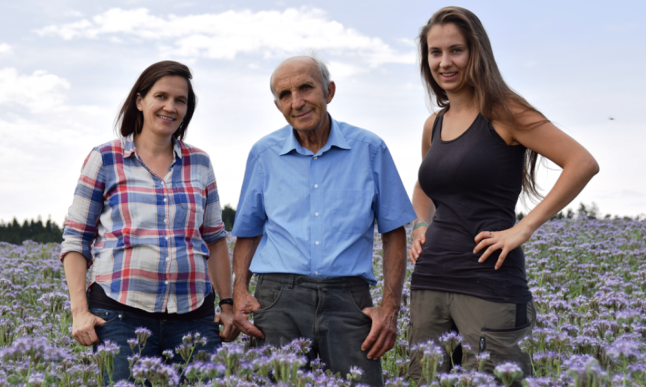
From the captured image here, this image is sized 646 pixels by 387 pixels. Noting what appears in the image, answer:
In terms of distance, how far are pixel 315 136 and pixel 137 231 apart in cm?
142

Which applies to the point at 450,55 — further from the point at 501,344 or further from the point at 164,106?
the point at 164,106

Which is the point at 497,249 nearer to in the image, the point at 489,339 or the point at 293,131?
the point at 489,339

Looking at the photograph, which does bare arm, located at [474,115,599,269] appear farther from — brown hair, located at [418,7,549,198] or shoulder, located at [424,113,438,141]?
shoulder, located at [424,113,438,141]

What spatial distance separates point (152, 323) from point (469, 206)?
2340 millimetres

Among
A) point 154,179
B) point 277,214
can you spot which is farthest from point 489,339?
point 154,179

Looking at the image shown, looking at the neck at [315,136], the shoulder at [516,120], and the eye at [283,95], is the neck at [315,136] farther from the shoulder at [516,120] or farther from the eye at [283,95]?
the shoulder at [516,120]

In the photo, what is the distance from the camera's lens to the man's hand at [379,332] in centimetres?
385

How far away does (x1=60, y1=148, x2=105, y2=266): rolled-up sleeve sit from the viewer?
3992 millimetres

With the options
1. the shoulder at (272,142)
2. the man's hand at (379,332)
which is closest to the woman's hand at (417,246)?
the man's hand at (379,332)

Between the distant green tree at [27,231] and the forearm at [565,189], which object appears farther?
the distant green tree at [27,231]

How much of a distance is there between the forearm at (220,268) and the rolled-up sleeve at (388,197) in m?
1.35

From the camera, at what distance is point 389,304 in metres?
3.96

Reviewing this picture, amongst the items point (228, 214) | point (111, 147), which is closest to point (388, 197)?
point (111, 147)

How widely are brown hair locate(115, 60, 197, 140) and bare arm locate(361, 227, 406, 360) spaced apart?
197cm
